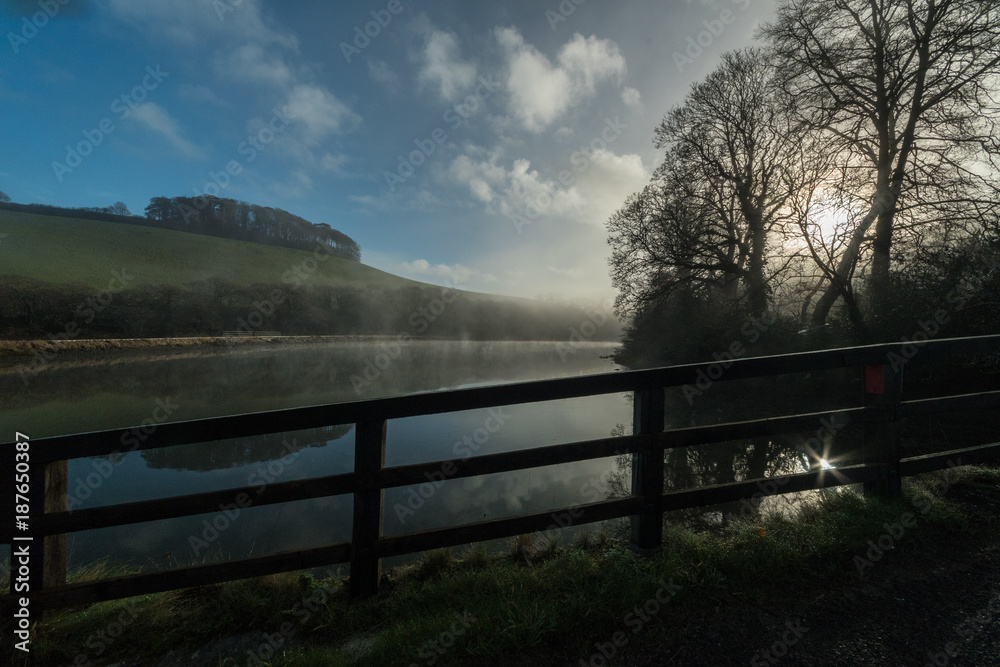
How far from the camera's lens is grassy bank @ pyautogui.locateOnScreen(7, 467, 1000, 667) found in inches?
81.6

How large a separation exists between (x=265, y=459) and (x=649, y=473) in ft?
31.8

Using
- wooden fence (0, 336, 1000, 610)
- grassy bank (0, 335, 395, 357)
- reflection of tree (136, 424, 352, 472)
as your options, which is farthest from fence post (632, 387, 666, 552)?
grassy bank (0, 335, 395, 357)

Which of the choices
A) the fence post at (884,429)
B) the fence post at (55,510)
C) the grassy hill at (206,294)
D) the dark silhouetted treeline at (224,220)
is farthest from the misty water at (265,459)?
the dark silhouetted treeline at (224,220)

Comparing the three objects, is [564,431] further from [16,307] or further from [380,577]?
[16,307]

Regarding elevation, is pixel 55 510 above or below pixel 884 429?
below

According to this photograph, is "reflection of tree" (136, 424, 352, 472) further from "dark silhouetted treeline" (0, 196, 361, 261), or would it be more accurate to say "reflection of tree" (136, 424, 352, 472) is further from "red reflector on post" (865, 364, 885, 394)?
"dark silhouetted treeline" (0, 196, 361, 261)

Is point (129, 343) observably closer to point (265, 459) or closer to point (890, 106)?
point (265, 459)

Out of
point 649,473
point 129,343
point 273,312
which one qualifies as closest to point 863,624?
point 649,473

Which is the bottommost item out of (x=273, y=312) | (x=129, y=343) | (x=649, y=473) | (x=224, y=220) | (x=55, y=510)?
(x=129, y=343)

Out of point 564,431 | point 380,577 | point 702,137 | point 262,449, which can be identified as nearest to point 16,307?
point 262,449

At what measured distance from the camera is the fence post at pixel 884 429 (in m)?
3.23

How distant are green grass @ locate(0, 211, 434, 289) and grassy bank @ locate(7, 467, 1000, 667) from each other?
58.5m

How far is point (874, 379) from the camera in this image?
10.8 feet

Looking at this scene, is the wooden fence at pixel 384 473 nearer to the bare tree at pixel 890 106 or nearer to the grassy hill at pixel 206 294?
the bare tree at pixel 890 106
